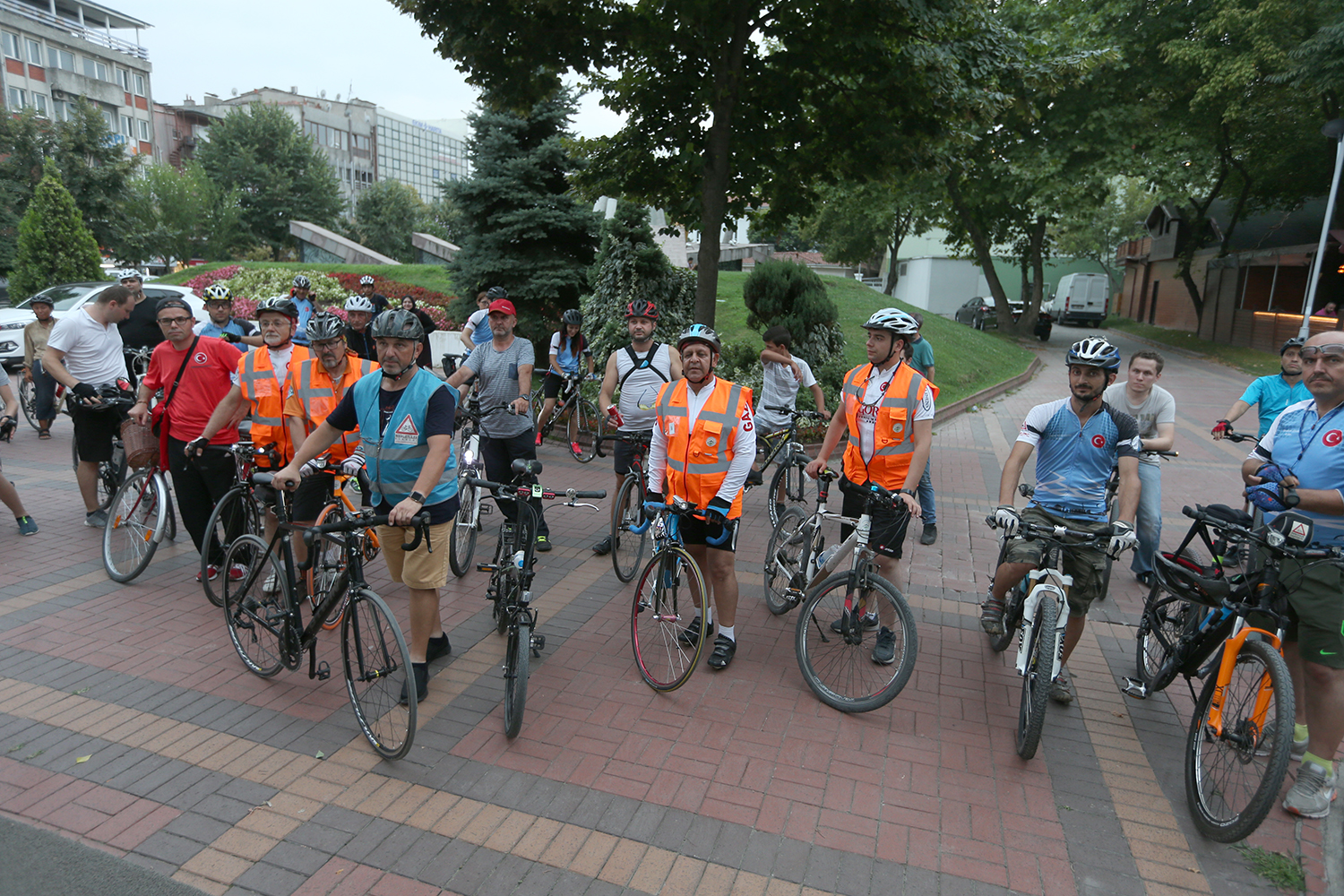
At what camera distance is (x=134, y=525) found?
20.4 feet

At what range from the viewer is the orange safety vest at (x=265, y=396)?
5.37m

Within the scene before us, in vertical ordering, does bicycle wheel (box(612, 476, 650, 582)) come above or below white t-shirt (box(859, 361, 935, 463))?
below

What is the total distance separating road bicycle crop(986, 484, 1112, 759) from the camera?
390 cm

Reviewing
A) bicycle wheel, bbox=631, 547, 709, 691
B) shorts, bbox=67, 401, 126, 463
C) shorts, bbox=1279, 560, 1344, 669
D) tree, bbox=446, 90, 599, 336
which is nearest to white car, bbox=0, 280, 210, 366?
tree, bbox=446, 90, 599, 336

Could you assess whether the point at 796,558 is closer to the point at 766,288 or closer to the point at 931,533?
the point at 931,533

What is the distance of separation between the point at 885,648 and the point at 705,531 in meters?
1.27

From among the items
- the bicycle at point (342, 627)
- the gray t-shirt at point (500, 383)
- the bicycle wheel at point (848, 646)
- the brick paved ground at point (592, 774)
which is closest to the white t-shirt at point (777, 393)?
the gray t-shirt at point (500, 383)

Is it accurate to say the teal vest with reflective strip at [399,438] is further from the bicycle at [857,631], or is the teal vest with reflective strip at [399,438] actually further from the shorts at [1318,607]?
the shorts at [1318,607]

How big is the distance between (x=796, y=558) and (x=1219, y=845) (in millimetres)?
2875

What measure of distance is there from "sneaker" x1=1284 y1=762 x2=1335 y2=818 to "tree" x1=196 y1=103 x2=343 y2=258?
41.9 m

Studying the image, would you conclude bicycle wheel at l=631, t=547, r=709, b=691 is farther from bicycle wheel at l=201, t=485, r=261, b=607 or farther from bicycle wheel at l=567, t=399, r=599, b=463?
bicycle wheel at l=567, t=399, r=599, b=463

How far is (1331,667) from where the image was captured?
3.59 meters

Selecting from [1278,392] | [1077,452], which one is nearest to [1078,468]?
[1077,452]

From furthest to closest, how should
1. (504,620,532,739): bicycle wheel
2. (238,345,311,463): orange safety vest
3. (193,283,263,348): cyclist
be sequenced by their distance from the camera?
(193,283,263,348): cyclist → (238,345,311,463): orange safety vest → (504,620,532,739): bicycle wheel
